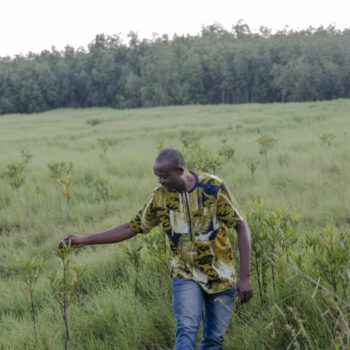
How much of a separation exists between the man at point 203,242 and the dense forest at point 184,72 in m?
56.1

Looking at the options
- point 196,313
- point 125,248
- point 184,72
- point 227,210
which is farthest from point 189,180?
point 184,72

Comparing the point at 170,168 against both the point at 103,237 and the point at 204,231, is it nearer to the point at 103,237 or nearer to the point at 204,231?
the point at 204,231

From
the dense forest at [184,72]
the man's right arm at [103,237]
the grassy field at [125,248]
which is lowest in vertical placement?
the grassy field at [125,248]

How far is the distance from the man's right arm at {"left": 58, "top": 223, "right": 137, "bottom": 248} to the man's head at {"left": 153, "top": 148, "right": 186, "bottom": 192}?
52cm

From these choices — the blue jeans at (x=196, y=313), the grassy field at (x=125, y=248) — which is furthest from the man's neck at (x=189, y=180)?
the grassy field at (x=125, y=248)

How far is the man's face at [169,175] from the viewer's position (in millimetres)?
2131

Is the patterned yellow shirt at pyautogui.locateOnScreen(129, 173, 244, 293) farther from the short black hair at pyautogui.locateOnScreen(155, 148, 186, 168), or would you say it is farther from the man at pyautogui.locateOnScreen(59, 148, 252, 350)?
the short black hair at pyautogui.locateOnScreen(155, 148, 186, 168)

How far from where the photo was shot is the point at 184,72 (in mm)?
66188

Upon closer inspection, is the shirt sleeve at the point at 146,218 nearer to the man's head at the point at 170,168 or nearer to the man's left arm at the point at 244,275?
the man's head at the point at 170,168

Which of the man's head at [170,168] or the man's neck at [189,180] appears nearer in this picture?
the man's head at [170,168]

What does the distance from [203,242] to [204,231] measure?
7cm

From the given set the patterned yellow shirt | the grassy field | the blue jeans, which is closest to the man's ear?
the patterned yellow shirt

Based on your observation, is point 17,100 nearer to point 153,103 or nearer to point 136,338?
point 153,103

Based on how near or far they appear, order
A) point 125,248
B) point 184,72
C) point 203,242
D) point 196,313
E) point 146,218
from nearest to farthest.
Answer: point 196,313
point 203,242
point 146,218
point 125,248
point 184,72
